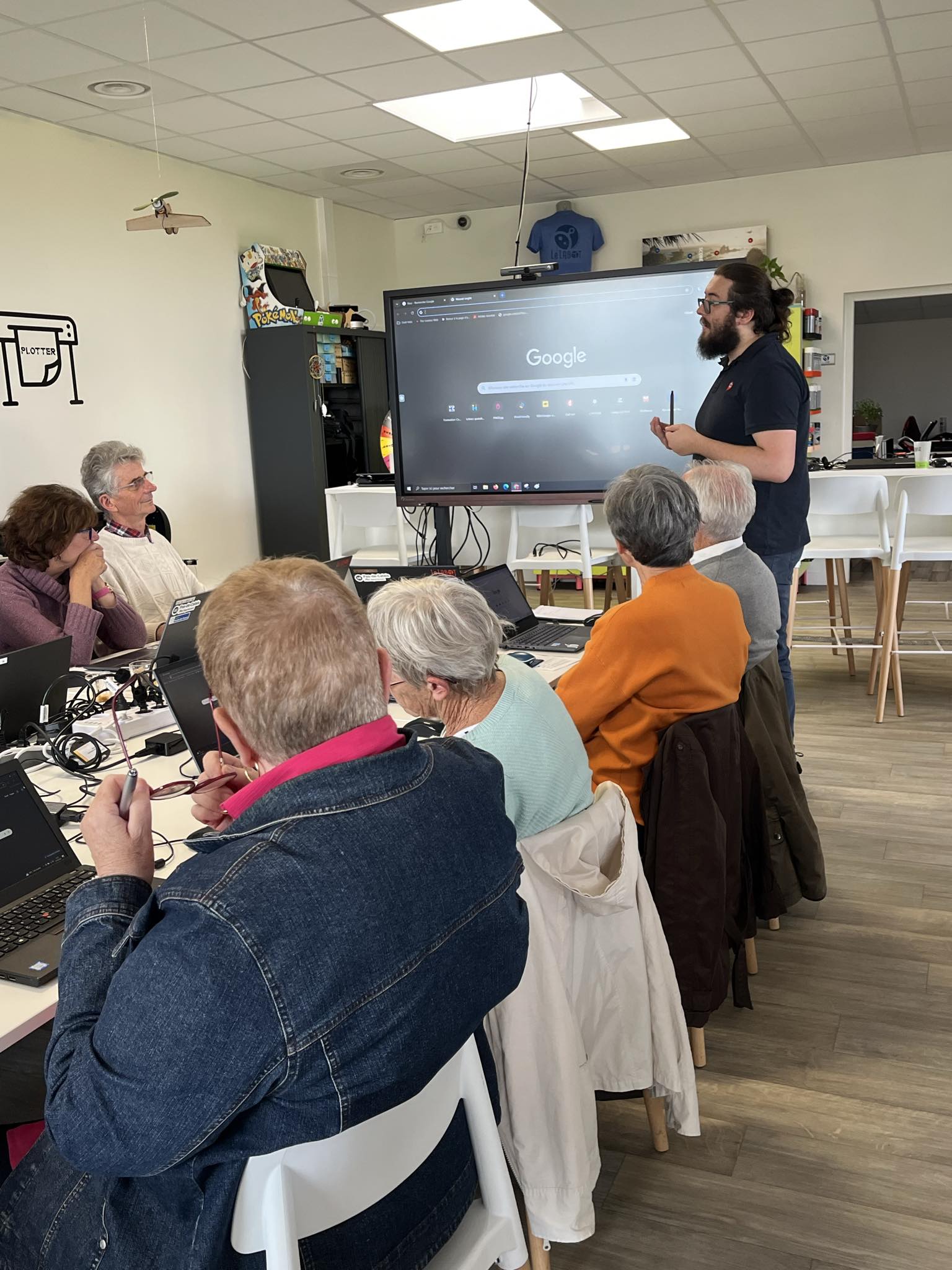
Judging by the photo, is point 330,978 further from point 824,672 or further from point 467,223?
point 467,223

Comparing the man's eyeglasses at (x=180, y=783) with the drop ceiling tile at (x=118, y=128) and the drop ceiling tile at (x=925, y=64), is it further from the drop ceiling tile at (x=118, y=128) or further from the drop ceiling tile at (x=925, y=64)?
the drop ceiling tile at (x=925, y=64)

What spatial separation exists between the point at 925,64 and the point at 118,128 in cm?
417

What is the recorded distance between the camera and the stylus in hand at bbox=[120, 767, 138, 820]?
47.8 inches

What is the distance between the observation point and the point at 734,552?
285cm

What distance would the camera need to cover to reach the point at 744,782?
2.43 m

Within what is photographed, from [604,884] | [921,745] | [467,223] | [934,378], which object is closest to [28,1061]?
[604,884]

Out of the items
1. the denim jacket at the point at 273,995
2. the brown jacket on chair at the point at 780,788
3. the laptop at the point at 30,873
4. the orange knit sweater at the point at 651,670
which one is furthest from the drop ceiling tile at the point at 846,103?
the denim jacket at the point at 273,995

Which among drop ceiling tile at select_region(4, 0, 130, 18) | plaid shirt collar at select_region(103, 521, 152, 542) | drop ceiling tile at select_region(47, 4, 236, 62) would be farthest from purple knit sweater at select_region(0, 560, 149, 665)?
drop ceiling tile at select_region(47, 4, 236, 62)

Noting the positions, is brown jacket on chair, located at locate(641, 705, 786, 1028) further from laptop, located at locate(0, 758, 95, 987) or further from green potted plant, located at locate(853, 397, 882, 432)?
green potted plant, located at locate(853, 397, 882, 432)

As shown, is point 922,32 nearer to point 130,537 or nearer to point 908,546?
point 908,546

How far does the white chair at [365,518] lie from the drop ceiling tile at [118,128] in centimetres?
217

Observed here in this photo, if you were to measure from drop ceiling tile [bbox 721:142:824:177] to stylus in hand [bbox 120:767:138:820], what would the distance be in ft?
23.1

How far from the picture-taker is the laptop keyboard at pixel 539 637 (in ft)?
10.4

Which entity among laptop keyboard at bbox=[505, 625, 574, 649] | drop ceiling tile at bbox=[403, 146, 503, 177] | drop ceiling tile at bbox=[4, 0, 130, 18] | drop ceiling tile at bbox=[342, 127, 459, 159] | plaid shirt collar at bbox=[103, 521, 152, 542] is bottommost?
laptop keyboard at bbox=[505, 625, 574, 649]
